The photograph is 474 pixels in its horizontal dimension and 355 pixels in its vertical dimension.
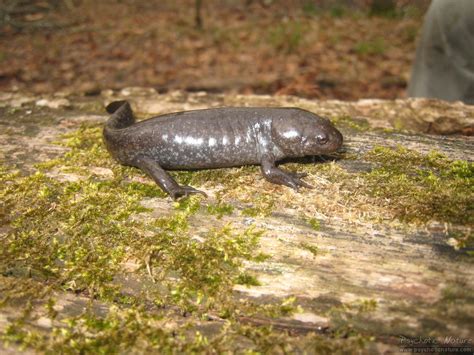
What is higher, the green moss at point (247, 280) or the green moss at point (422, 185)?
the green moss at point (422, 185)

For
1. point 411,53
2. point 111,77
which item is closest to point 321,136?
point 111,77

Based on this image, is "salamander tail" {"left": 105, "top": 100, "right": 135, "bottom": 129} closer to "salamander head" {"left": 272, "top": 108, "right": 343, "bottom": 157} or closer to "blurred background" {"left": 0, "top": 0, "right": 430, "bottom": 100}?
"salamander head" {"left": 272, "top": 108, "right": 343, "bottom": 157}

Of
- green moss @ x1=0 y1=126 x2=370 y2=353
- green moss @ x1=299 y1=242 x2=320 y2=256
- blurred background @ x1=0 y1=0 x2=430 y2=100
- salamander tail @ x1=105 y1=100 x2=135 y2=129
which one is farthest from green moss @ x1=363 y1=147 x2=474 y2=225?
blurred background @ x1=0 y1=0 x2=430 y2=100

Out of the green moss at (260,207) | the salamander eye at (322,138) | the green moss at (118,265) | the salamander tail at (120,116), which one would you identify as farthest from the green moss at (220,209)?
the salamander tail at (120,116)

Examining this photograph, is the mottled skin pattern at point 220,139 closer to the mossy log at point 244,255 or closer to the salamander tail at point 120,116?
the mossy log at point 244,255

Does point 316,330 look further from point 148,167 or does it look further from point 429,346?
point 148,167

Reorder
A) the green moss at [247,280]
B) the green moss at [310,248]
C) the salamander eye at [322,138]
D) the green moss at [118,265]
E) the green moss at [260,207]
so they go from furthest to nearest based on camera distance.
Answer: the salamander eye at [322,138] → the green moss at [260,207] → the green moss at [310,248] → the green moss at [247,280] → the green moss at [118,265]
